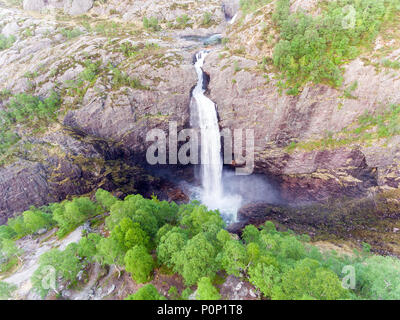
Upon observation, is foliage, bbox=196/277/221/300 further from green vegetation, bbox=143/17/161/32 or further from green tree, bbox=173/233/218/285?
green vegetation, bbox=143/17/161/32

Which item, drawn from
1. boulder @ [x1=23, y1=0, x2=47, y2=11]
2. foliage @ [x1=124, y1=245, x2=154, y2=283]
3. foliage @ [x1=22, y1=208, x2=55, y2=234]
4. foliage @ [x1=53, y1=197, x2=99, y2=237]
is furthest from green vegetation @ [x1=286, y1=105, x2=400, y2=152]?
boulder @ [x1=23, y1=0, x2=47, y2=11]

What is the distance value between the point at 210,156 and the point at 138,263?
2803cm

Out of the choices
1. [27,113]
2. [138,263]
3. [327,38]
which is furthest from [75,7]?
[138,263]

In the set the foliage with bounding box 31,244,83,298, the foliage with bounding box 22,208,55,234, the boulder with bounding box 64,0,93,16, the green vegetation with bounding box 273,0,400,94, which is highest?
the boulder with bounding box 64,0,93,16

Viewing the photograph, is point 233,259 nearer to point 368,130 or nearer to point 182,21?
point 368,130

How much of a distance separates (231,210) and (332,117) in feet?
81.2

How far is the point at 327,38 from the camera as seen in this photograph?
32500 millimetres

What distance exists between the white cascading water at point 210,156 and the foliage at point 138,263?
2326 centimetres

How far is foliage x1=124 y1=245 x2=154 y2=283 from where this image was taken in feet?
47.9

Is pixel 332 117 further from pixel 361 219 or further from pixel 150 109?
pixel 150 109

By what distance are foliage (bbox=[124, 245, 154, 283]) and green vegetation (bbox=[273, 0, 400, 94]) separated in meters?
34.6

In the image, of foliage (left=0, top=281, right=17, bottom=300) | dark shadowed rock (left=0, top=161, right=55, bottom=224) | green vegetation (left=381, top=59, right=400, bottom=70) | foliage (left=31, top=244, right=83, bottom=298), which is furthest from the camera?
dark shadowed rock (left=0, top=161, right=55, bottom=224)
